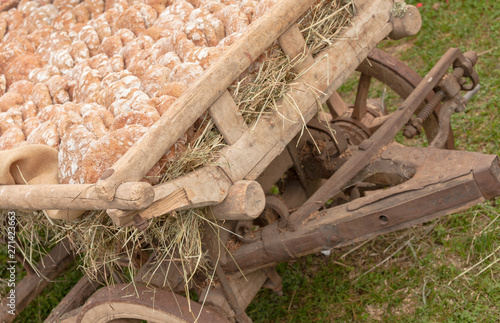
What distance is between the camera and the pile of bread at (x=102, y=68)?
82.7 inches

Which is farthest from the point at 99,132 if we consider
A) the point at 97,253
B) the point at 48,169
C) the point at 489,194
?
the point at 489,194

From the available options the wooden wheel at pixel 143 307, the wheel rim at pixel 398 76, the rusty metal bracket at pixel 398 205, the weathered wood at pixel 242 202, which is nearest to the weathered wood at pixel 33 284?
the wooden wheel at pixel 143 307

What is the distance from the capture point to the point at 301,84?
2244 millimetres

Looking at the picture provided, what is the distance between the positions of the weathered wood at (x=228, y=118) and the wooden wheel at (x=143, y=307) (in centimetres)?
72

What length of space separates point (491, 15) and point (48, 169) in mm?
4040

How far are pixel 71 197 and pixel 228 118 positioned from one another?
65 centimetres

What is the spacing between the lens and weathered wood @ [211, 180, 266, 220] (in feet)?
6.68

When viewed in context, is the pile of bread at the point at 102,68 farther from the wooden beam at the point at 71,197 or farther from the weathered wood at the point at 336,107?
the weathered wood at the point at 336,107

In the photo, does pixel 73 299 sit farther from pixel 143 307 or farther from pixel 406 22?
pixel 406 22

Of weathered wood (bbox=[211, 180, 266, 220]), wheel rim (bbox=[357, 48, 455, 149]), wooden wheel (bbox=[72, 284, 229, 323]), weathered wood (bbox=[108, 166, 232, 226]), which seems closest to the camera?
weathered wood (bbox=[108, 166, 232, 226])

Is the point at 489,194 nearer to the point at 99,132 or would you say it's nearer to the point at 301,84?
the point at 301,84

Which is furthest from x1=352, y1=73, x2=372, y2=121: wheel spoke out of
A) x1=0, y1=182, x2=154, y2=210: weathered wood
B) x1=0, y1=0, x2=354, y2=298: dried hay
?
x1=0, y1=182, x2=154, y2=210: weathered wood

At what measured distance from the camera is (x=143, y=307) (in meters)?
2.36

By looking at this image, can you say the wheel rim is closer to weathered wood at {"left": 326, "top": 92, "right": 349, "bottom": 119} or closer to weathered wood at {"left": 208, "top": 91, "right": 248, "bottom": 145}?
weathered wood at {"left": 326, "top": 92, "right": 349, "bottom": 119}
